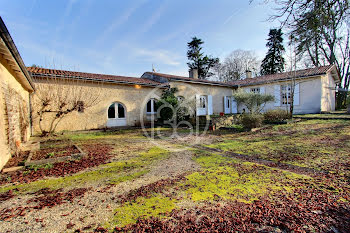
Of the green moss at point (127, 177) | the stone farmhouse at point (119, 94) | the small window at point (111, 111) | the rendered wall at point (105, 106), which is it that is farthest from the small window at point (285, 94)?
the green moss at point (127, 177)

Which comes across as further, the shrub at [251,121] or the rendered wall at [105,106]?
the rendered wall at [105,106]

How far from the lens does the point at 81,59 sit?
9258mm

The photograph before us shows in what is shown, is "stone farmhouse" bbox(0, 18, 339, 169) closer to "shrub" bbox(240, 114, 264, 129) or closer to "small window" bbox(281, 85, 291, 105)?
"small window" bbox(281, 85, 291, 105)

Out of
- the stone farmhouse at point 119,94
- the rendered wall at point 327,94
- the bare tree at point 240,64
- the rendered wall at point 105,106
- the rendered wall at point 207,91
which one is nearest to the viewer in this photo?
the stone farmhouse at point 119,94

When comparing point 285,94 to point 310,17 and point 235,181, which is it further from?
point 235,181

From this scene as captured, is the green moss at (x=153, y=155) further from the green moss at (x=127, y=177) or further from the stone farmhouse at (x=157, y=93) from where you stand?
the stone farmhouse at (x=157, y=93)

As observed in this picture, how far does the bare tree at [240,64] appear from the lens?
31312mm

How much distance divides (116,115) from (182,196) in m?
10.4

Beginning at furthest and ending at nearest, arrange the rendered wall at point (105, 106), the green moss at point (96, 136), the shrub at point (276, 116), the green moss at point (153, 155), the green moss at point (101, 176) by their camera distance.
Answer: the shrub at point (276, 116), the rendered wall at point (105, 106), the green moss at point (96, 136), the green moss at point (153, 155), the green moss at point (101, 176)

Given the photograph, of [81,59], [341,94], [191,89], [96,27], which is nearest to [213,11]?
[81,59]

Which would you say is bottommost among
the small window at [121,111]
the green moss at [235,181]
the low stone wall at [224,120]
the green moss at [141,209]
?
the green moss at [141,209]

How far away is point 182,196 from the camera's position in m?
2.69

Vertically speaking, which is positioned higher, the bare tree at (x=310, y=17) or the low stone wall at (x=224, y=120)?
the bare tree at (x=310, y=17)

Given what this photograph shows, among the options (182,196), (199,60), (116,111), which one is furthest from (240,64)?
(182,196)
